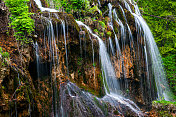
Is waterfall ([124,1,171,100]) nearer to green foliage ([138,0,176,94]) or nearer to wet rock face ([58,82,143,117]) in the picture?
green foliage ([138,0,176,94])

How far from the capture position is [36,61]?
7.06 meters

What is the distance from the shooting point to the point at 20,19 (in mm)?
6266

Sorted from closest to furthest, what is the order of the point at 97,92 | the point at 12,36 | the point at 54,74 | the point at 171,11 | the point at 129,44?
the point at 12,36 < the point at 54,74 < the point at 97,92 < the point at 129,44 < the point at 171,11

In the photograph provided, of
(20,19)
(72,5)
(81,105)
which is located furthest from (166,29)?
(20,19)

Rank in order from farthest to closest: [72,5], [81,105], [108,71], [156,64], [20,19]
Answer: [156,64]
[72,5]
[108,71]
[81,105]
[20,19]

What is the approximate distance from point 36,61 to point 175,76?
12.6 m

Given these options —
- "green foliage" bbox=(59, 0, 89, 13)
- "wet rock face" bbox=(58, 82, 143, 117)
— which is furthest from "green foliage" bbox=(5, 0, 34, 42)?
"green foliage" bbox=(59, 0, 89, 13)

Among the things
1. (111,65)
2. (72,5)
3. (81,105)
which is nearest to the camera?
(81,105)

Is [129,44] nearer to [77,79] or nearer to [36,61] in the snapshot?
[77,79]

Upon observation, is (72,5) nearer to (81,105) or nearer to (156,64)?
(81,105)

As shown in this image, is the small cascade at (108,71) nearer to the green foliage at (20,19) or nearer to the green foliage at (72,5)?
the green foliage at (72,5)

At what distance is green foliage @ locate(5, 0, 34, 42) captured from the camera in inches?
247

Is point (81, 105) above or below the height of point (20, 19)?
below

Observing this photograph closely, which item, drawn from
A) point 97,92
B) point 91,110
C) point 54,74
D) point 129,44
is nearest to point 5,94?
point 54,74
